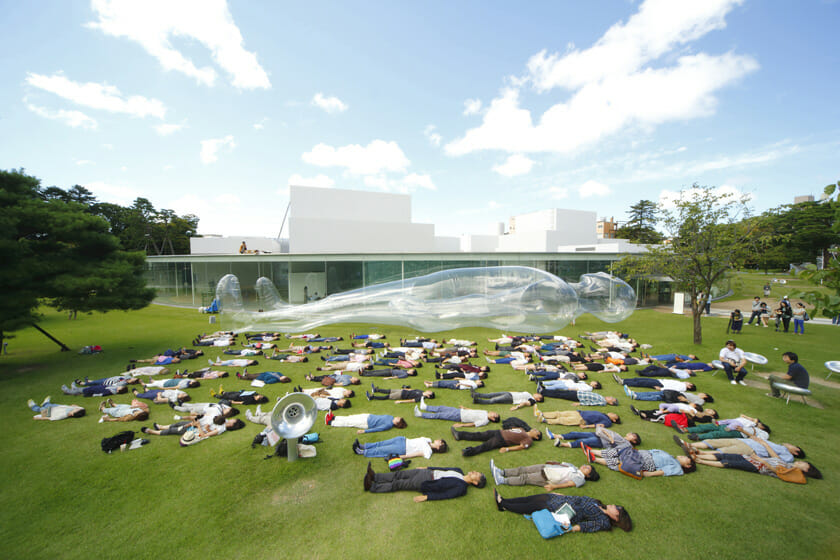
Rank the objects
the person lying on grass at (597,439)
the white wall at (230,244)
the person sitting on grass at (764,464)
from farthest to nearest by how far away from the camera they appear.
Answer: the white wall at (230,244) → the person lying on grass at (597,439) → the person sitting on grass at (764,464)

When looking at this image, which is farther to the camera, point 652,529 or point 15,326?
point 15,326

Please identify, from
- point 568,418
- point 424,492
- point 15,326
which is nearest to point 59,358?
point 15,326

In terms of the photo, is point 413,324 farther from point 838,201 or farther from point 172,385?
point 838,201

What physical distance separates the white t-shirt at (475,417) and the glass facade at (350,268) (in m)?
12.7

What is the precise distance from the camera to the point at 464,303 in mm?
13805

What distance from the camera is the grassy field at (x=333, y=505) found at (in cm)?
390

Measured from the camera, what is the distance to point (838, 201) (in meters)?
2.50

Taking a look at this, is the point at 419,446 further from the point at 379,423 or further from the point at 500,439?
the point at 500,439

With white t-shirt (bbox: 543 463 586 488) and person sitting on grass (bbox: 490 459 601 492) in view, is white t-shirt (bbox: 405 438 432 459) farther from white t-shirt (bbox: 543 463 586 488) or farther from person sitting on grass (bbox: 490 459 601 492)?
white t-shirt (bbox: 543 463 586 488)

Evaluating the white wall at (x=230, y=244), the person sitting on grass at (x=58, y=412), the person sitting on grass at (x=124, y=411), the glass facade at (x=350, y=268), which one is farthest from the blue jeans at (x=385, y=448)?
the white wall at (x=230, y=244)

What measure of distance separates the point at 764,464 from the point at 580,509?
347cm

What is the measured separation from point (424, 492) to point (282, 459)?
2.44 meters

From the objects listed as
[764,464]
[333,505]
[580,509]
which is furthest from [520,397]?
[333,505]

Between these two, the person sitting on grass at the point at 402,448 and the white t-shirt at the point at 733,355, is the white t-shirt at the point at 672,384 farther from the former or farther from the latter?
the person sitting on grass at the point at 402,448
